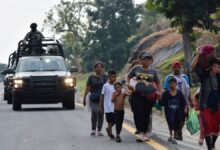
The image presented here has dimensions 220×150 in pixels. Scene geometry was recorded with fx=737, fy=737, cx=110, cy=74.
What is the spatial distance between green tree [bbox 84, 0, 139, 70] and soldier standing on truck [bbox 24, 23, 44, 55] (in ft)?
169

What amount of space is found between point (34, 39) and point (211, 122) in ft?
56.6

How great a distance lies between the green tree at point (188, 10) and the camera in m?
30.5

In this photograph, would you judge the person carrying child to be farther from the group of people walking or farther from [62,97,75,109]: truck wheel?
[62,97,75,109]: truck wheel

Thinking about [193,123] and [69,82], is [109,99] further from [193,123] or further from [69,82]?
[69,82]

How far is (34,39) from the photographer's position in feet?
91.7

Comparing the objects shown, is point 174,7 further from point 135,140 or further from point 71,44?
point 71,44

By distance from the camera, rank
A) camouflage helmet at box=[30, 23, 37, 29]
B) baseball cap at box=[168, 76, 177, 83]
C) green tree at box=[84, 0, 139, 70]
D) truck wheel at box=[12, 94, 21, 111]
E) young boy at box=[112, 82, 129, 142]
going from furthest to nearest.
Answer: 1. green tree at box=[84, 0, 139, 70]
2. camouflage helmet at box=[30, 23, 37, 29]
3. truck wheel at box=[12, 94, 21, 111]
4. young boy at box=[112, 82, 129, 142]
5. baseball cap at box=[168, 76, 177, 83]

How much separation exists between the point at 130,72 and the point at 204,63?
2.55 m

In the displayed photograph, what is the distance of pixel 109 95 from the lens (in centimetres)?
1421

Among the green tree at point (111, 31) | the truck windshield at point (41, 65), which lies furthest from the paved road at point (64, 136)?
the green tree at point (111, 31)

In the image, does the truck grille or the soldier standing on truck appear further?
the soldier standing on truck

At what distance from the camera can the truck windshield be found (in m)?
25.2

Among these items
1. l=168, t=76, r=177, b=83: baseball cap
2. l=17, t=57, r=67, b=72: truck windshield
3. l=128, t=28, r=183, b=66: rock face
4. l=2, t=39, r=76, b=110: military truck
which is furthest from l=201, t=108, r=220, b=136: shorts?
l=128, t=28, r=183, b=66: rock face

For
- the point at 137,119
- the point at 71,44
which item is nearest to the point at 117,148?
the point at 137,119
